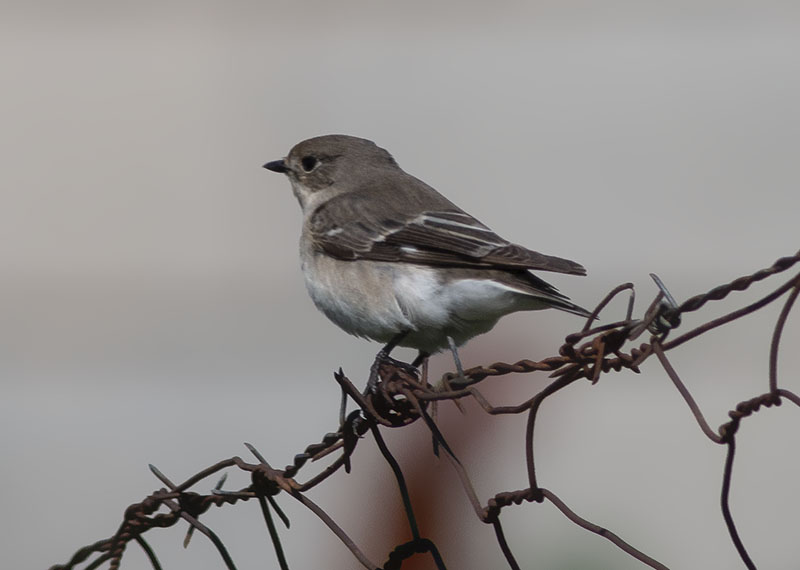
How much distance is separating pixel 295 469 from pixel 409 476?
0.31 metres

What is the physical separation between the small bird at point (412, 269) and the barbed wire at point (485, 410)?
0.77m

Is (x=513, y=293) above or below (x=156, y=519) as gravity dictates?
above

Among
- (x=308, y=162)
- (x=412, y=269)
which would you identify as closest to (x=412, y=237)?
(x=412, y=269)

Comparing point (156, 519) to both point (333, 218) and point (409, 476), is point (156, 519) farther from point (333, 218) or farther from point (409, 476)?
point (333, 218)

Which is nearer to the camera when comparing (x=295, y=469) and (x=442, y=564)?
(x=442, y=564)

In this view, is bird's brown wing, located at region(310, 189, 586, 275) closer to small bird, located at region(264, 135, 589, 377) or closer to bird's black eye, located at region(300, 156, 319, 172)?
small bird, located at region(264, 135, 589, 377)

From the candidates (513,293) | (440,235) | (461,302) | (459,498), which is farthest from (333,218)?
(459,498)

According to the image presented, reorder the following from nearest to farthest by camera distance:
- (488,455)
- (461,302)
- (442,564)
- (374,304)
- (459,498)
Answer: (442,564), (459,498), (488,455), (461,302), (374,304)

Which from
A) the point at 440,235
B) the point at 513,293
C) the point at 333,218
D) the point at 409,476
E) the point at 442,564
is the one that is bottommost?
the point at 442,564

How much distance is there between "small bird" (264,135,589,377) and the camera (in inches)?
129

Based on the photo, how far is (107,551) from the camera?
248 centimetres

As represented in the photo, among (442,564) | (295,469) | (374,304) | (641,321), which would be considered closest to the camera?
(641,321)

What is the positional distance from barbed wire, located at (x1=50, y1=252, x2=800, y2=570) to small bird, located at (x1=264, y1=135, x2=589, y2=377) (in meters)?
0.77

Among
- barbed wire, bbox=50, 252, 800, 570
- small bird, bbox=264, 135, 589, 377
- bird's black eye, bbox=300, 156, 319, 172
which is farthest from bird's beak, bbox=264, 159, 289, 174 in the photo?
barbed wire, bbox=50, 252, 800, 570
